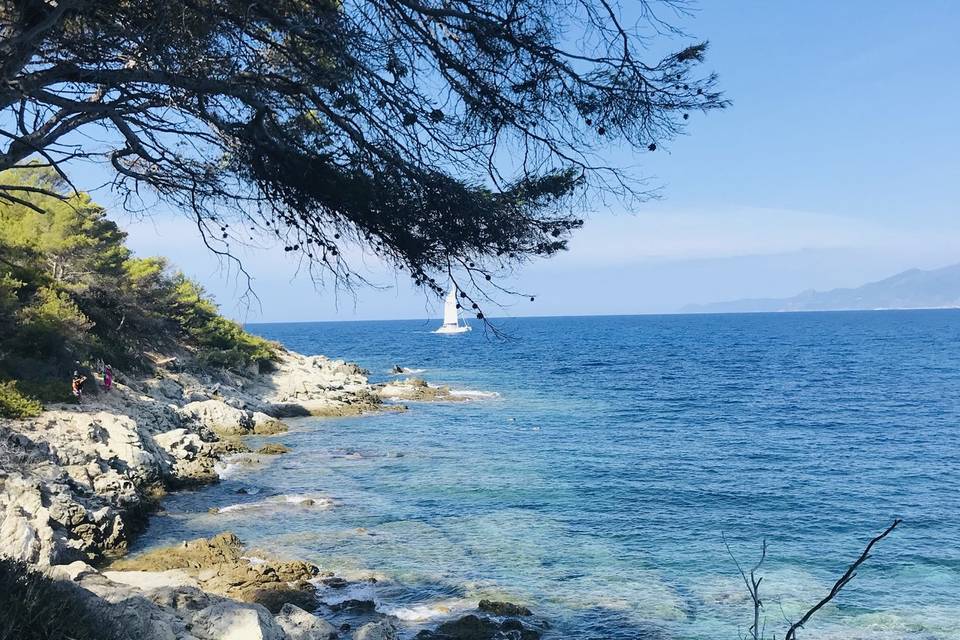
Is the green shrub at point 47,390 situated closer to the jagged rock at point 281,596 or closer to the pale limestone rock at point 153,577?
the pale limestone rock at point 153,577

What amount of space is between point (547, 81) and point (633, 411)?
37483 mm

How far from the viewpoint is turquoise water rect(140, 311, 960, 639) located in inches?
543

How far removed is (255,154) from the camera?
501cm

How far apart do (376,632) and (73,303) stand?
23.3 metres

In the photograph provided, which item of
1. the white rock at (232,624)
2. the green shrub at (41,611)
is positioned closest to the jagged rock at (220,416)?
the white rock at (232,624)

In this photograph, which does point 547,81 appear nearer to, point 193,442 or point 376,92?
point 376,92

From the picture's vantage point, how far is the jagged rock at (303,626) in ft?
31.8

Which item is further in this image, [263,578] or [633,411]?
[633,411]

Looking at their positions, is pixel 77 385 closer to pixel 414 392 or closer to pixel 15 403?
pixel 15 403

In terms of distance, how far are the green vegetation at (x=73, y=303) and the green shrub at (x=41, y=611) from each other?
46.5 feet

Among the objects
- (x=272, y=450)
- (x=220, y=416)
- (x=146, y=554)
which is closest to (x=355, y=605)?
(x=146, y=554)

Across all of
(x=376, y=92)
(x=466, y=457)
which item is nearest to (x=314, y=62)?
(x=376, y=92)

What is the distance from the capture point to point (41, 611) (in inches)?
198

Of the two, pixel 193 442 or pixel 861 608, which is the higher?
pixel 193 442
